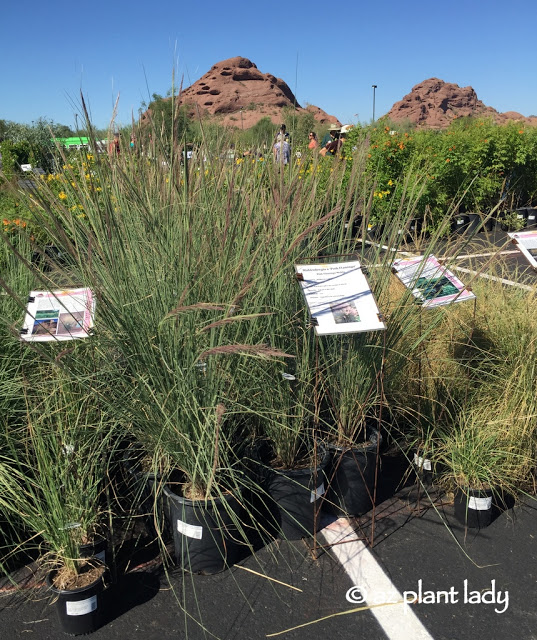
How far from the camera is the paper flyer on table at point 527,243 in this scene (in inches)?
115

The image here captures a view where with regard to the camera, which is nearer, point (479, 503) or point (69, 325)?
point (69, 325)

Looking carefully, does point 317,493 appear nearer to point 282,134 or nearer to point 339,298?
point 339,298

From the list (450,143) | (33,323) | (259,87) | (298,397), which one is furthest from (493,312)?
(259,87)

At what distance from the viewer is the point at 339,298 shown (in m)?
2.20

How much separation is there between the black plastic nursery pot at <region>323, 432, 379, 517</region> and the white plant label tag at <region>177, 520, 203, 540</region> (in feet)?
2.14

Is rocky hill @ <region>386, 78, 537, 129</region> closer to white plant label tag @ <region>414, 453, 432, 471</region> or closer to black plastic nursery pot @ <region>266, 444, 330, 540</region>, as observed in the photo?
Answer: white plant label tag @ <region>414, 453, 432, 471</region>

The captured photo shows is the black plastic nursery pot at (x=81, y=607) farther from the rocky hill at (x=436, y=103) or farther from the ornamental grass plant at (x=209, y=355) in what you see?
the rocky hill at (x=436, y=103)

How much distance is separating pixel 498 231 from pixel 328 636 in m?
9.52

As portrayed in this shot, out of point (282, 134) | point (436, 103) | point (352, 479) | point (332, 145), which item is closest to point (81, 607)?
point (352, 479)

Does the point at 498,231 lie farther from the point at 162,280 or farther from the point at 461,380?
the point at 162,280

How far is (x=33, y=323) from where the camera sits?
2184 millimetres

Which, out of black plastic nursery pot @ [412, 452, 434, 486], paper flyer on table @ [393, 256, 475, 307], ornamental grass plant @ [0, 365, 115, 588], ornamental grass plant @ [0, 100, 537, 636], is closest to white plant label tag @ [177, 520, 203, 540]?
ornamental grass plant @ [0, 100, 537, 636]

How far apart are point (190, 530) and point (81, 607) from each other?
45 cm

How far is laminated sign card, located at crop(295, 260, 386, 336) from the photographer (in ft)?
6.86
